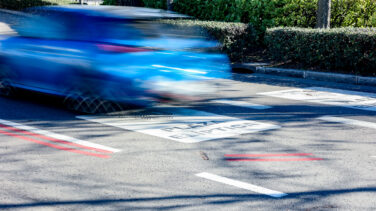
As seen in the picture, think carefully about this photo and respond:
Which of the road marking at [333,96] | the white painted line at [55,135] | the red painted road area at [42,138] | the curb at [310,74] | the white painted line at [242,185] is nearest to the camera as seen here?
the white painted line at [242,185]

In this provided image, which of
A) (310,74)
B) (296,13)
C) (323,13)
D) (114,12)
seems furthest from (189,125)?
(296,13)

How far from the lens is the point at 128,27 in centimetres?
820

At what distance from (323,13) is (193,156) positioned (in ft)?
32.9

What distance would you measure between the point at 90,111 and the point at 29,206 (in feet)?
12.2

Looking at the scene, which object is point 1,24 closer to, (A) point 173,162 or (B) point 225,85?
(B) point 225,85

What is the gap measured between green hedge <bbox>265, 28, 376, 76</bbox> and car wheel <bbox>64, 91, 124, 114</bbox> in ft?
22.4

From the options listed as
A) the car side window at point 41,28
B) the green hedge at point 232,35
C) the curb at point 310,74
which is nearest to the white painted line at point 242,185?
the car side window at point 41,28

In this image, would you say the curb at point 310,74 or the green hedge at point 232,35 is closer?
the curb at point 310,74

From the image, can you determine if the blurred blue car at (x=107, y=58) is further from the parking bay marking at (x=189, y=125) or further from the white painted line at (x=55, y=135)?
the white painted line at (x=55, y=135)

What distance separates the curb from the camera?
1202cm

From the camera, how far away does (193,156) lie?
6266mm

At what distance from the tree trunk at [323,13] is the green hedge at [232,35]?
1969 millimetres

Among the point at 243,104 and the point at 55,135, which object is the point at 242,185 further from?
the point at 243,104

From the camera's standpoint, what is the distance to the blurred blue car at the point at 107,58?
25.5 ft
